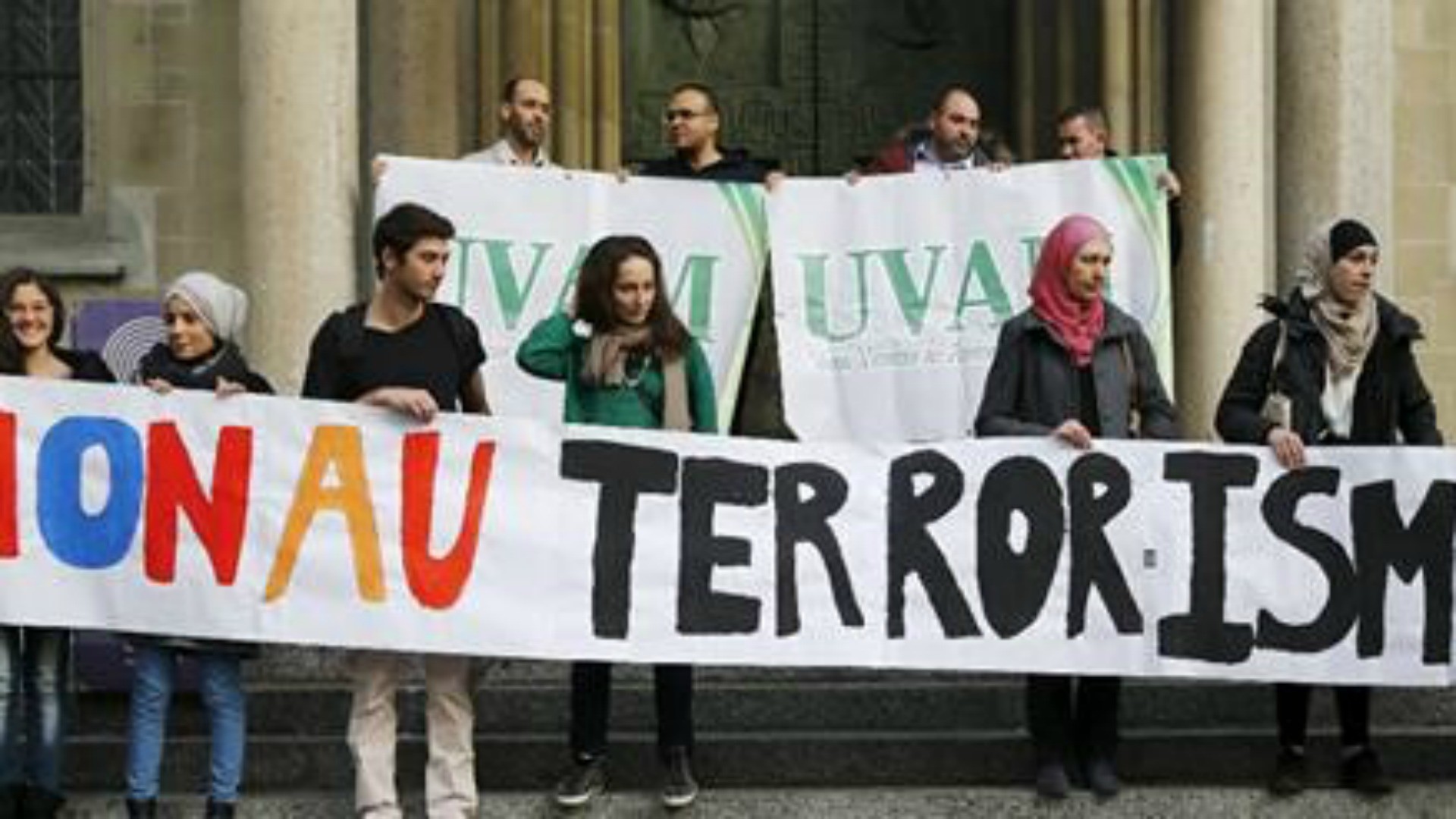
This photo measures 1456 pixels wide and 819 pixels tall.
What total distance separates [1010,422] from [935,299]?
6.99ft

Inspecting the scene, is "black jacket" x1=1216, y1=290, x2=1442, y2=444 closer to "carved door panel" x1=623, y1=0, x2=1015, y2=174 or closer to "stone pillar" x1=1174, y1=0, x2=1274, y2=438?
"stone pillar" x1=1174, y1=0, x2=1274, y2=438


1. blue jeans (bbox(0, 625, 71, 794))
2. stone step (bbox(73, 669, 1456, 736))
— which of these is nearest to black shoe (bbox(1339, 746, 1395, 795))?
stone step (bbox(73, 669, 1456, 736))

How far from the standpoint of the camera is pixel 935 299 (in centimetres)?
1064

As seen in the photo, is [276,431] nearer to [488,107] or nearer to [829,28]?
[488,107]

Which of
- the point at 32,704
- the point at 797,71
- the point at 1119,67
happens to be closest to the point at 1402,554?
the point at 32,704

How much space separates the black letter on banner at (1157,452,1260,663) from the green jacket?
151cm

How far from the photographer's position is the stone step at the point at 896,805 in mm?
8422

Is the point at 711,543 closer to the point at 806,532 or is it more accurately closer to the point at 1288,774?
the point at 806,532

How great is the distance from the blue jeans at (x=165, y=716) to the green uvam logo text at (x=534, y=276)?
265cm

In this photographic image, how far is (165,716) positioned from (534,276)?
2907 millimetres

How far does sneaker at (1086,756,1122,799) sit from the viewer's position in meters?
8.45

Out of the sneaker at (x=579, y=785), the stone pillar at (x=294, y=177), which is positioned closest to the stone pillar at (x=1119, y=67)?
the stone pillar at (x=294, y=177)

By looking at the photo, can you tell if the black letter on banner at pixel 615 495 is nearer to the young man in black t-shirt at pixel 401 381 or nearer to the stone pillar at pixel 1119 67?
the young man in black t-shirt at pixel 401 381

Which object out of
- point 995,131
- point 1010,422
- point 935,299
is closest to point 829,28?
point 995,131
